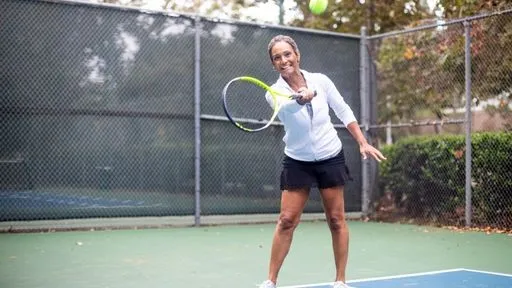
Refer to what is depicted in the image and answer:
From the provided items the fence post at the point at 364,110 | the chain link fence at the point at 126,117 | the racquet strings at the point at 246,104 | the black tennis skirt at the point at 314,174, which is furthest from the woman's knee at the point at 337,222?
the fence post at the point at 364,110

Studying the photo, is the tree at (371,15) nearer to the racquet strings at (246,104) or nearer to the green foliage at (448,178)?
the green foliage at (448,178)

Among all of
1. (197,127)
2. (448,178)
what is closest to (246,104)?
(197,127)

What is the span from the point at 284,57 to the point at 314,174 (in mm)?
748

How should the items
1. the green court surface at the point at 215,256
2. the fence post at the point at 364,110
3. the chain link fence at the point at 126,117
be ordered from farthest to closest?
the fence post at the point at 364,110
the chain link fence at the point at 126,117
the green court surface at the point at 215,256

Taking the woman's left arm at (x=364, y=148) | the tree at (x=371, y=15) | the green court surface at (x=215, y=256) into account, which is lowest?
the green court surface at (x=215, y=256)

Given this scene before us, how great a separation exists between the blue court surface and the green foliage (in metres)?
3.62

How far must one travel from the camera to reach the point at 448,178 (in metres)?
9.41

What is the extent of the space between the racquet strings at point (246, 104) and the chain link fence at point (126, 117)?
0.18 meters

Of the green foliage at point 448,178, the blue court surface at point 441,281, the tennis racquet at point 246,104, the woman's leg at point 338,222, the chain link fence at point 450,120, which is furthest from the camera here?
the tennis racquet at point 246,104

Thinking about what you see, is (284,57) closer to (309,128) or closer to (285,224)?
(309,128)

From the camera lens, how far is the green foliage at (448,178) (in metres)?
8.70

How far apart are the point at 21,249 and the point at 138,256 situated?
1250 mm

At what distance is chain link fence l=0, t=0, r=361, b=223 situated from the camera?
26.7ft

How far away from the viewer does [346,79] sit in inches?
416
